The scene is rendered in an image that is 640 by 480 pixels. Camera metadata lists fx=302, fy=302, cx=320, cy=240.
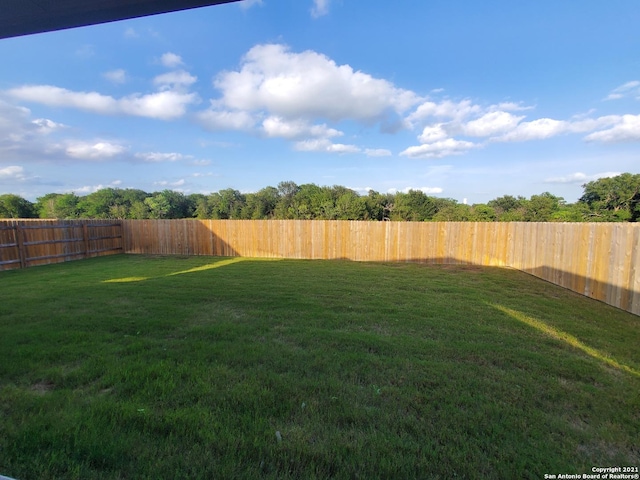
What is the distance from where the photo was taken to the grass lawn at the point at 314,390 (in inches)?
70.2

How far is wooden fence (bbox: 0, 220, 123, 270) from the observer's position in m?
9.98

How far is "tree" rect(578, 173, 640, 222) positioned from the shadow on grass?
29.0 meters

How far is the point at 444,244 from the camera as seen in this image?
439 inches

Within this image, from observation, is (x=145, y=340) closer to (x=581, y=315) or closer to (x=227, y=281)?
(x=227, y=281)

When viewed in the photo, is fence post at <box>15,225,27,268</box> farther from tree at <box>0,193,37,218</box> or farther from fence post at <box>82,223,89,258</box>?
tree at <box>0,193,37,218</box>

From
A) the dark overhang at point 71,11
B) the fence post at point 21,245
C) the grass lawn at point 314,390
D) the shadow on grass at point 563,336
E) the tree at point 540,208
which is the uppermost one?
the dark overhang at point 71,11

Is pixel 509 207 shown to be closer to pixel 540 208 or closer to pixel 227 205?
pixel 540 208

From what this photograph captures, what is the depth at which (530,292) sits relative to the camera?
630 cm

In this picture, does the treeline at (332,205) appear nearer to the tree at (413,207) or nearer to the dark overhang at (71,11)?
the tree at (413,207)

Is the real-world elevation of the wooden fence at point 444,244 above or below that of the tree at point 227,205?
below

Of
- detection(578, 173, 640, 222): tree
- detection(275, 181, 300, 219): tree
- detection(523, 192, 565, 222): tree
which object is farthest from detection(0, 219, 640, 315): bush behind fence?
detection(523, 192, 565, 222): tree

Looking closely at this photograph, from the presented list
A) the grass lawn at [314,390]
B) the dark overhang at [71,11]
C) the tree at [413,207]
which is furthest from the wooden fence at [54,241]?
the tree at [413,207]

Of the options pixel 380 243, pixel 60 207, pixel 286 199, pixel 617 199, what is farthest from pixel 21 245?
pixel 60 207

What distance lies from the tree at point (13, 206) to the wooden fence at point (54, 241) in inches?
1401
